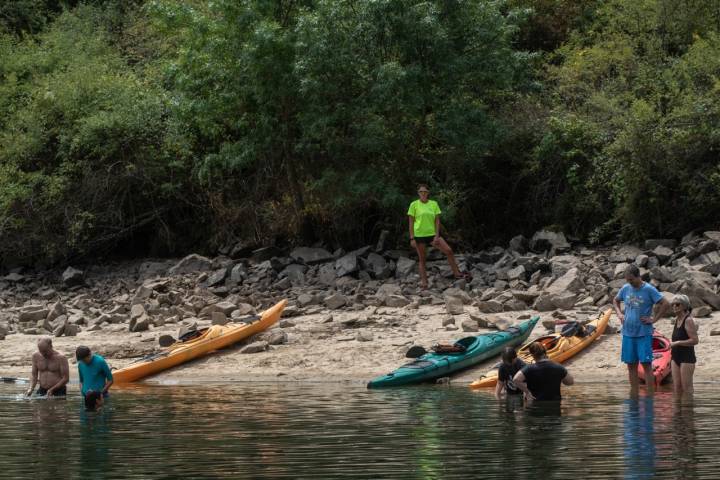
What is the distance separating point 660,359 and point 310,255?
1045cm

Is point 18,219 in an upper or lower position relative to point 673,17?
lower

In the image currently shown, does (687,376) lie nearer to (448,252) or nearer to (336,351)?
(336,351)

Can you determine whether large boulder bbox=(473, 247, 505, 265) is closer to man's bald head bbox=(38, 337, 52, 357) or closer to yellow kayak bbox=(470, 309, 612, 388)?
yellow kayak bbox=(470, 309, 612, 388)

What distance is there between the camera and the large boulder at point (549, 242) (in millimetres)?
22719

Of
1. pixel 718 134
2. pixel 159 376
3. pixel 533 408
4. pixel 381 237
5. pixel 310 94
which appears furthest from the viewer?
pixel 381 237

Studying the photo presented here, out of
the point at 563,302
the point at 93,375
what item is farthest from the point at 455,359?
the point at 93,375

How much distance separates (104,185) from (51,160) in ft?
5.75

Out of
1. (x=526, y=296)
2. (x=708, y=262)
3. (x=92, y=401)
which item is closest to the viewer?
(x=92, y=401)

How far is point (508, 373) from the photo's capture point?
14.2 meters

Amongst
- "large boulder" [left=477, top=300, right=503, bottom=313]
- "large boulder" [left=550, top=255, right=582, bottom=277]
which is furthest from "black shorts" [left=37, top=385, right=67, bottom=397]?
"large boulder" [left=550, top=255, right=582, bottom=277]

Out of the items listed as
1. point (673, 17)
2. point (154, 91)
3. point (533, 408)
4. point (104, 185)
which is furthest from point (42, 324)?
point (673, 17)

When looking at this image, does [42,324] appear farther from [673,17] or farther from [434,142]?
[673,17]

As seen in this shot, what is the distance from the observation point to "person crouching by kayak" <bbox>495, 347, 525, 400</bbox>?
14165 mm

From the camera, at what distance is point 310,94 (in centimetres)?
2330
